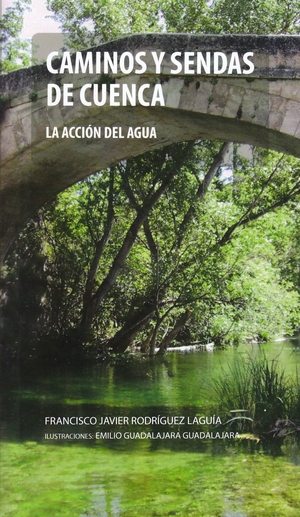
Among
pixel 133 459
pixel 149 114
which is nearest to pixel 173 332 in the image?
pixel 149 114

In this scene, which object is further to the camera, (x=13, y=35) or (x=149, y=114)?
(x=13, y=35)

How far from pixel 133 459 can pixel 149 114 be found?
2.94m

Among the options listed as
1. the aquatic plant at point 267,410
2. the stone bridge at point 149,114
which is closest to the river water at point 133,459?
the aquatic plant at point 267,410

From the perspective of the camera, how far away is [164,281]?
1145cm

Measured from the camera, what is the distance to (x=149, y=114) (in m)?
5.67

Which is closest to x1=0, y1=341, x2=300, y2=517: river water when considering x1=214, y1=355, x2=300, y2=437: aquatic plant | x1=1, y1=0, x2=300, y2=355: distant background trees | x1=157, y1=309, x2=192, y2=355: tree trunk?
x1=214, y1=355, x2=300, y2=437: aquatic plant

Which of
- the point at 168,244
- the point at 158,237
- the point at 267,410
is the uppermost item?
the point at 158,237

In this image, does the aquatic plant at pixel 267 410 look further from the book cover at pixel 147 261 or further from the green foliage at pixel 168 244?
the green foliage at pixel 168 244

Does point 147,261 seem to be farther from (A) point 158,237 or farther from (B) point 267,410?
(B) point 267,410

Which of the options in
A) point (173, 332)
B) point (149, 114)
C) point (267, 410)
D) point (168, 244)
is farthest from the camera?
point (173, 332)

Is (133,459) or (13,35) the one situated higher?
(13,35)

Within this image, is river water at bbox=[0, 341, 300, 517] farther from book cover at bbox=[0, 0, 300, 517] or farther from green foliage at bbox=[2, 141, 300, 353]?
green foliage at bbox=[2, 141, 300, 353]

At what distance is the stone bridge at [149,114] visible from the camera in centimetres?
481

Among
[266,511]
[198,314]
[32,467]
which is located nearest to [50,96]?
[32,467]
